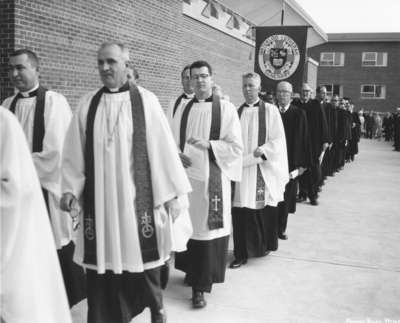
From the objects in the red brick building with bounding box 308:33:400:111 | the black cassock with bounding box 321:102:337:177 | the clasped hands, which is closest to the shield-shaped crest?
the black cassock with bounding box 321:102:337:177

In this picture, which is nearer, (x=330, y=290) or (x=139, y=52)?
(x=330, y=290)

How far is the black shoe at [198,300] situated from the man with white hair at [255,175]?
1190mm

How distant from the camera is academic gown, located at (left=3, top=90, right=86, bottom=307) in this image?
14.5 ft

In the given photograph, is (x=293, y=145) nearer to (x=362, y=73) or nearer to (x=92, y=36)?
(x=92, y=36)

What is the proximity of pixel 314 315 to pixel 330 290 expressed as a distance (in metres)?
0.69

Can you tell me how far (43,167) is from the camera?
14.4 ft

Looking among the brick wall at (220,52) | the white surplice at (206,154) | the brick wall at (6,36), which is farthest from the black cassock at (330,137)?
the white surplice at (206,154)

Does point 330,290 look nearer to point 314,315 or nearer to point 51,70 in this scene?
point 314,315

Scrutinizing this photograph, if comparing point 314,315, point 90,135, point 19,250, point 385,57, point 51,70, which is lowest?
point 314,315

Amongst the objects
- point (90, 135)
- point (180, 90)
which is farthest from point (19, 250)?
point (180, 90)

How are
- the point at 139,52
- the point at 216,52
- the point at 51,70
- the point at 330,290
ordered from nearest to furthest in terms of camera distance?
the point at 330,290, the point at 51,70, the point at 139,52, the point at 216,52

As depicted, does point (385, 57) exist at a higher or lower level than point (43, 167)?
higher

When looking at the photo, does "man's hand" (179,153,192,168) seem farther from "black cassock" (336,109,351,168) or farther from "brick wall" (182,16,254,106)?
"brick wall" (182,16,254,106)

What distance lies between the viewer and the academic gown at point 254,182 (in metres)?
5.91
